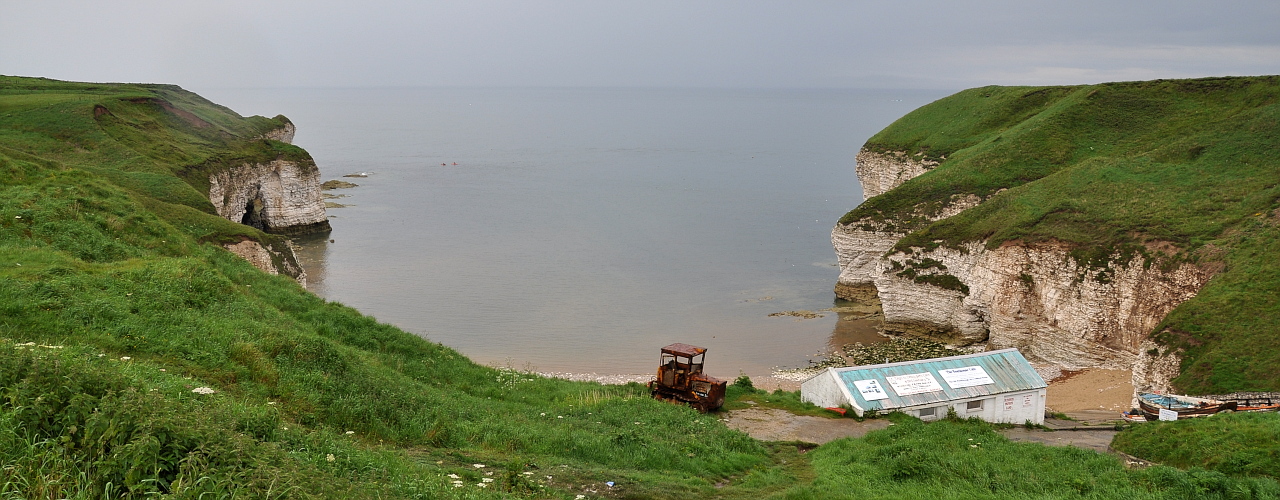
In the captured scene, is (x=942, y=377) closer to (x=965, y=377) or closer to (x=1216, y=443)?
(x=965, y=377)

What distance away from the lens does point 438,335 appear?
4428 cm

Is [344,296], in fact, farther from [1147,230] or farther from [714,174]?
[714,174]

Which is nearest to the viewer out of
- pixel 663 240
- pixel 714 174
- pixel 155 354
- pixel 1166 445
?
pixel 155 354

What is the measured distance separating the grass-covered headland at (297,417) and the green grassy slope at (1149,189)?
1637 centimetres

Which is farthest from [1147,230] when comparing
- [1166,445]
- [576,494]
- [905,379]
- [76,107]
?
[76,107]

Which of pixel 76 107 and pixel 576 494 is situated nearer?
pixel 576 494

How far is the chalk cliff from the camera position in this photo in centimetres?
3484

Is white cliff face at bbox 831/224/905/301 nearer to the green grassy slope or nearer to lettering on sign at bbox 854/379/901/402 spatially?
the green grassy slope

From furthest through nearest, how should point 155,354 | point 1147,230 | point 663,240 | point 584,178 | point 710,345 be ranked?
point 584,178, point 663,240, point 710,345, point 1147,230, point 155,354

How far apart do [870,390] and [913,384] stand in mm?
1627

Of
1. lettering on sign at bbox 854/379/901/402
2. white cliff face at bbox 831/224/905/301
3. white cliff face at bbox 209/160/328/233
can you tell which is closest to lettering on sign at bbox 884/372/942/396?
lettering on sign at bbox 854/379/901/402

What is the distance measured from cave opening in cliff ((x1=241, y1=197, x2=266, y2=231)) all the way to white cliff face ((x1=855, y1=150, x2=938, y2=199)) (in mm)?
55720

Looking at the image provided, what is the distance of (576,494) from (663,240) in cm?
5980

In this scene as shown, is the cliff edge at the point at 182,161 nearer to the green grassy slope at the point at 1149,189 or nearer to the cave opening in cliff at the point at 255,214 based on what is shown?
the cave opening in cliff at the point at 255,214
